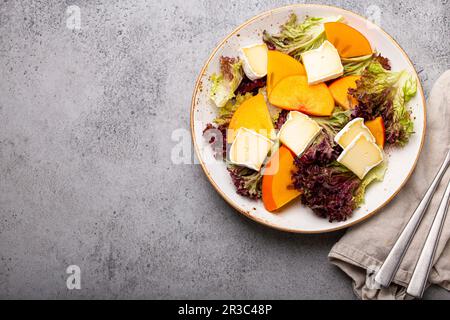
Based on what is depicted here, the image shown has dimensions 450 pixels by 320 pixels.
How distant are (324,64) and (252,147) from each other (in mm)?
520

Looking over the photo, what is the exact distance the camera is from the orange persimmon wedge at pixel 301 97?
2389 millimetres

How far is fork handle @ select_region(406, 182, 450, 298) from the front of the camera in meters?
2.34

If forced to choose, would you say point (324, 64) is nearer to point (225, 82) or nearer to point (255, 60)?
point (255, 60)

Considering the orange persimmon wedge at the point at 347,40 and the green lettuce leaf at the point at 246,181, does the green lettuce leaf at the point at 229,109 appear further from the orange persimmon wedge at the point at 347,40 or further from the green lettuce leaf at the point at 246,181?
the orange persimmon wedge at the point at 347,40

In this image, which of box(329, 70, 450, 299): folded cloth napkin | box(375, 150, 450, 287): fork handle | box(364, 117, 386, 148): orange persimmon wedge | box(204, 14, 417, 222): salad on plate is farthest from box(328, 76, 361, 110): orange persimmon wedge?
box(375, 150, 450, 287): fork handle

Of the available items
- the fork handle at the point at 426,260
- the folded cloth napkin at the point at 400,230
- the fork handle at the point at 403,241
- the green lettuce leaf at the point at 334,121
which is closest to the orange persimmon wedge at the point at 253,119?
the green lettuce leaf at the point at 334,121

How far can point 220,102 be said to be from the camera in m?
2.40

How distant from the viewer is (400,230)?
2.43m

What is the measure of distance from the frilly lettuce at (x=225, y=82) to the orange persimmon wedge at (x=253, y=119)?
0.09 m

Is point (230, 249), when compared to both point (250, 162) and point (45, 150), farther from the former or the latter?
point (45, 150)

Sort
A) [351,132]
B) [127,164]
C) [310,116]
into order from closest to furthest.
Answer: [351,132] → [310,116] → [127,164]

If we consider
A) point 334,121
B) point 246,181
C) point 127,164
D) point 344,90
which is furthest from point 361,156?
point 127,164

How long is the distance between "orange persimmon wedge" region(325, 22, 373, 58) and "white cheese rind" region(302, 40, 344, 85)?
0.15 ft
